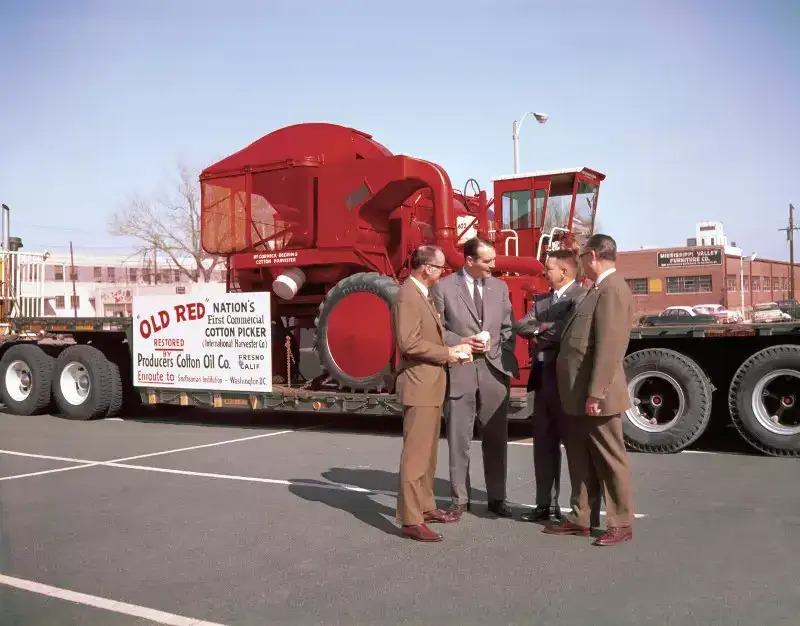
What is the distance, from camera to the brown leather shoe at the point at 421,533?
607cm

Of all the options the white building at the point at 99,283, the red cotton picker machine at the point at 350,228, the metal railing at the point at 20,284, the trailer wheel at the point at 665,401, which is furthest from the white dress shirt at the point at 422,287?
the metal railing at the point at 20,284

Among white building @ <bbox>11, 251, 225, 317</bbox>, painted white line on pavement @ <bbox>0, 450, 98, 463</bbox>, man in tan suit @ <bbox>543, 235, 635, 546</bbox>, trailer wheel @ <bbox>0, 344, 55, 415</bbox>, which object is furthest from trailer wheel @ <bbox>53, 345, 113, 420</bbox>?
man in tan suit @ <bbox>543, 235, 635, 546</bbox>

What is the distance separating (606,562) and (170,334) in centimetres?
827

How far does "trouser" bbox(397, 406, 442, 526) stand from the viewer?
618cm

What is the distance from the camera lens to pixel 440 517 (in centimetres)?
656

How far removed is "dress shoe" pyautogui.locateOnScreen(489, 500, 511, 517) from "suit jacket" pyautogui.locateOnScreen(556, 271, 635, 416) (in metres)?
1.09

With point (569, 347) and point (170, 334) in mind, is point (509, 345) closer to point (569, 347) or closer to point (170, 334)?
point (569, 347)

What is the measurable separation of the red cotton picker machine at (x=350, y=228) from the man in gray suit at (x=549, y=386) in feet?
12.6

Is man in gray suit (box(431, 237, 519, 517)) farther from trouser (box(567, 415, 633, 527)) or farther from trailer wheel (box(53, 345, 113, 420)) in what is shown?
A: trailer wheel (box(53, 345, 113, 420))

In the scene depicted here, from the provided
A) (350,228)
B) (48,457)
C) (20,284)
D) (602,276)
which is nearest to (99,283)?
(20,284)

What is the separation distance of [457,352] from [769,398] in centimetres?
457

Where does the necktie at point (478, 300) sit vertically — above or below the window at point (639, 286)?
below

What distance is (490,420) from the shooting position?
677 centimetres

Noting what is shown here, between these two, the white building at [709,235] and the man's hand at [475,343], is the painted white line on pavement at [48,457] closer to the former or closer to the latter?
the man's hand at [475,343]
